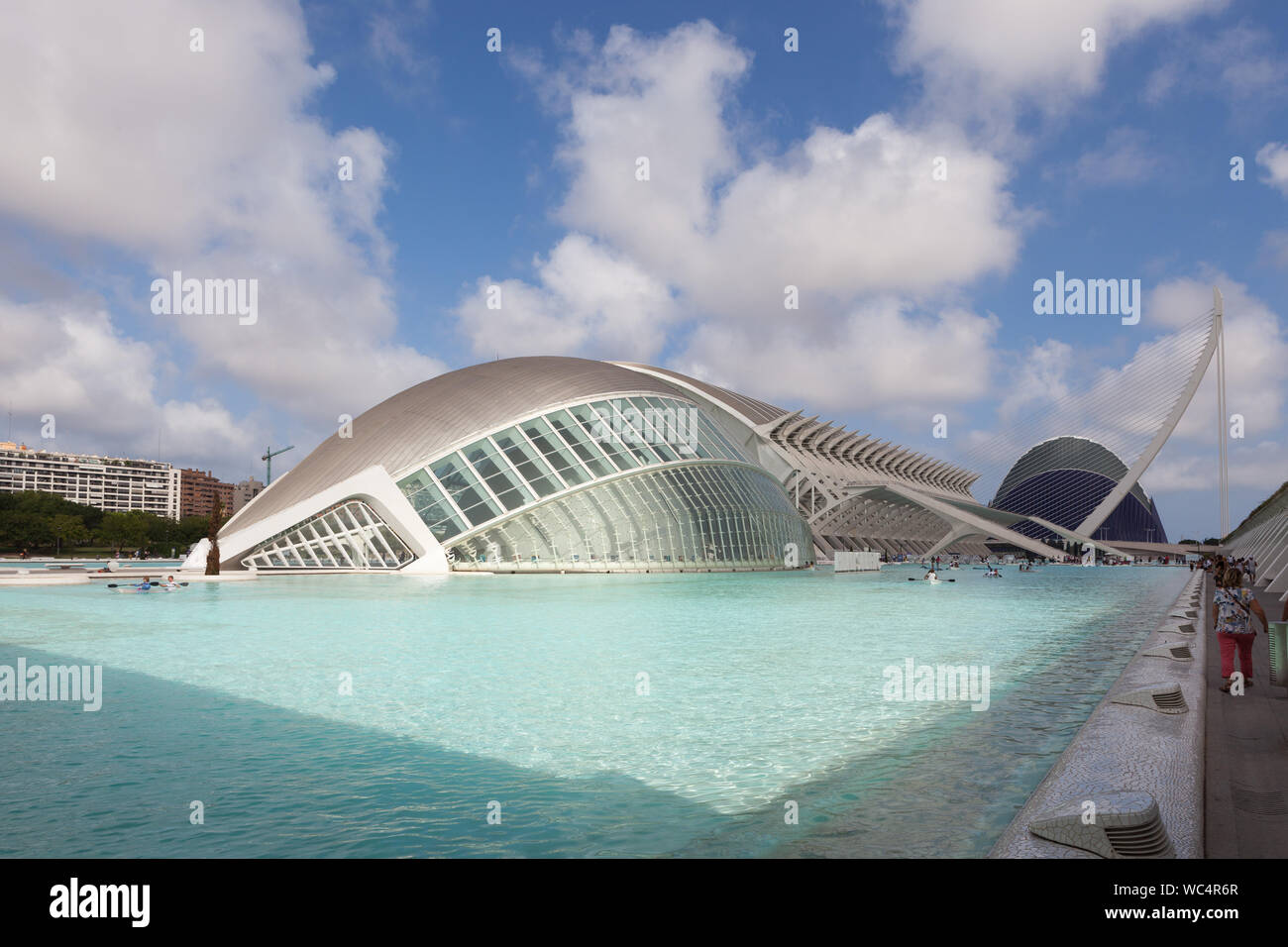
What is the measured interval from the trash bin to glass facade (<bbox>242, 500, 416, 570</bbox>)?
30952 mm

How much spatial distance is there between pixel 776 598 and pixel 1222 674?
15489 millimetres

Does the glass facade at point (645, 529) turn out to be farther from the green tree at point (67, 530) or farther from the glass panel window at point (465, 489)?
the green tree at point (67, 530)

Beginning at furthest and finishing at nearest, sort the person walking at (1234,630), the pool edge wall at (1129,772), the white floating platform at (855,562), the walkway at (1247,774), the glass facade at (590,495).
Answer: the white floating platform at (855,562)
the glass facade at (590,495)
the person walking at (1234,630)
the walkway at (1247,774)
the pool edge wall at (1129,772)

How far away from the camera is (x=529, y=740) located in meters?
7.09

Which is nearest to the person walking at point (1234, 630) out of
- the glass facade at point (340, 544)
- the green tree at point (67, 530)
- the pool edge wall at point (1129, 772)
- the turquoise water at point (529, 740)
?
the pool edge wall at point (1129, 772)

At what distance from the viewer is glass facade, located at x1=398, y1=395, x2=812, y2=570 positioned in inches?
1374

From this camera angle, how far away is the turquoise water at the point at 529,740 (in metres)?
4.89

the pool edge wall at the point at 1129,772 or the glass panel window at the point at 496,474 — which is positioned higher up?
the glass panel window at the point at 496,474

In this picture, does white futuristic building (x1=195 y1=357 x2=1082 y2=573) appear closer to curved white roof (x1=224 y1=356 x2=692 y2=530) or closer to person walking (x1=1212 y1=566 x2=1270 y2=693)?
curved white roof (x1=224 y1=356 x2=692 y2=530)

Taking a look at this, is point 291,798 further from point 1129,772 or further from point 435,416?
point 435,416

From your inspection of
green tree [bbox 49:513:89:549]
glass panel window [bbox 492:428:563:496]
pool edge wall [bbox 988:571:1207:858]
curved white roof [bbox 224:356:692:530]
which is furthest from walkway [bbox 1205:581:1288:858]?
green tree [bbox 49:513:89:549]

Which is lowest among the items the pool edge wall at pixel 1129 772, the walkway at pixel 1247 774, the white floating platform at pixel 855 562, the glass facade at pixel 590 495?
the white floating platform at pixel 855 562

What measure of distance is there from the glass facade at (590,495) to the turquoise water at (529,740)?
62.2 feet

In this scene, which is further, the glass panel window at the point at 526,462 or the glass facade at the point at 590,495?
the glass panel window at the point at 526,462
